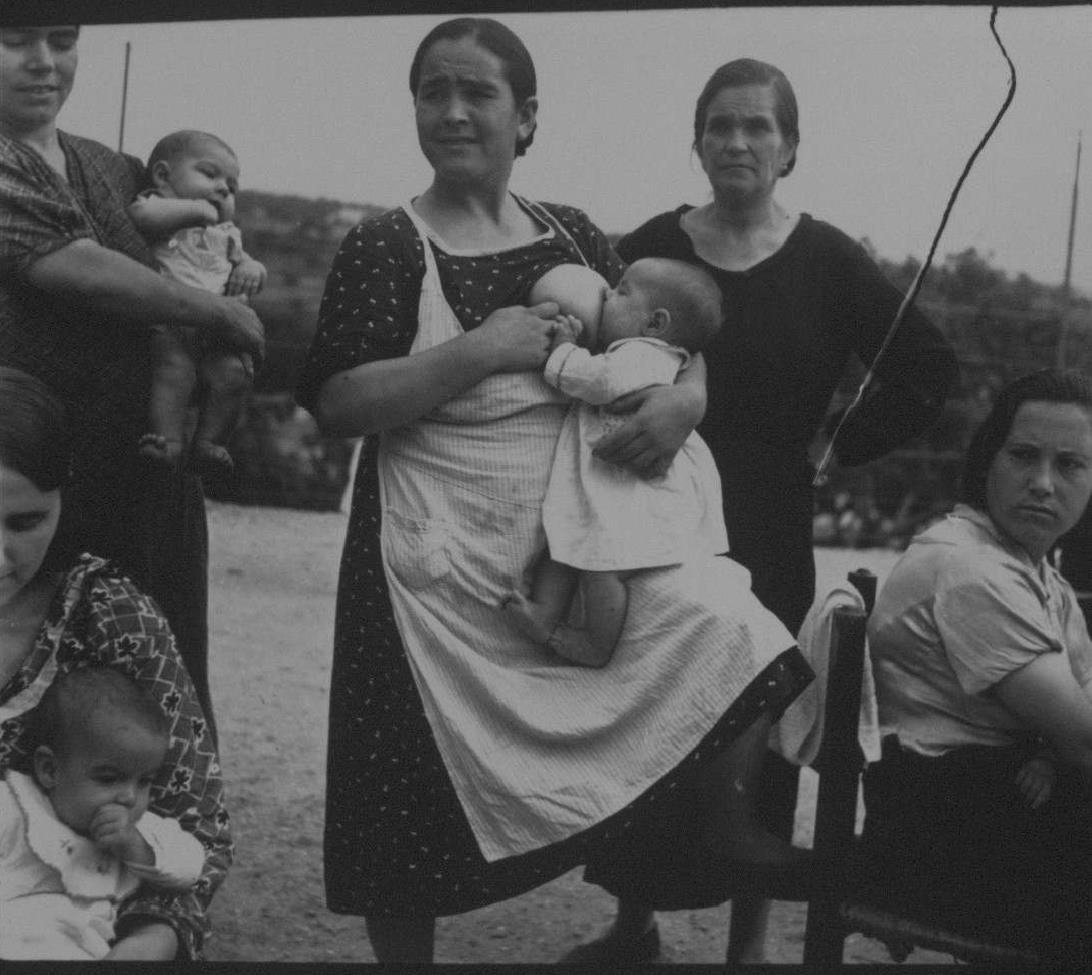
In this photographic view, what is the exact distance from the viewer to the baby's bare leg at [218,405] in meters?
3.04

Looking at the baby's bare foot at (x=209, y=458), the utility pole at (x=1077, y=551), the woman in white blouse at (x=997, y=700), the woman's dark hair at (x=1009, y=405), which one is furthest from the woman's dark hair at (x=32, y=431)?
the utility pole at (x=1077, y=551)

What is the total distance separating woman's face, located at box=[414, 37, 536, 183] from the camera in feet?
8.95

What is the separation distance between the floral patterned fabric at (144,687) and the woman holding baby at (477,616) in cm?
23

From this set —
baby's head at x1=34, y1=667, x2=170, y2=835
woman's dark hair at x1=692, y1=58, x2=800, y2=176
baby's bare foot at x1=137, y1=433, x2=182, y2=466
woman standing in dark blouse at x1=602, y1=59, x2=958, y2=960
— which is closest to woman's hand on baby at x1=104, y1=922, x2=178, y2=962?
baby's head at x1=34, y1=667, x2=170, y2=835

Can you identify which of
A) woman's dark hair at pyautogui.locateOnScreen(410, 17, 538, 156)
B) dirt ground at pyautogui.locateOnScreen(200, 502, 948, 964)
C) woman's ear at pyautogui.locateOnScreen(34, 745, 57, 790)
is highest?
woman's dark hair at pyautogui.locateOnScreen(410, 17, 538, 156)

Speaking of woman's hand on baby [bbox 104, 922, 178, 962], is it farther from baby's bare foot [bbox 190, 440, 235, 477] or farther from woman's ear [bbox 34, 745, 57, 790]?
baby's bare foot [bbox 190, 440, 235, 477]

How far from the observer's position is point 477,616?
276cm

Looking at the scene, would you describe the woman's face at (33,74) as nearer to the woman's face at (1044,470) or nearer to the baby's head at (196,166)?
the baby's head at (196,166)

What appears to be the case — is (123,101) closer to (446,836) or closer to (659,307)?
(659,307)

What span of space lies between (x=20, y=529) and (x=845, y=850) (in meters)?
1.45

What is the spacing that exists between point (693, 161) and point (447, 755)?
3.95ft

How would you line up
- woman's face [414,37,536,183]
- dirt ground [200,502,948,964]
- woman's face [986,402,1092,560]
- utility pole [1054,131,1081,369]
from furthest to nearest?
1. dirt ground [200,502,948,964]
2. utility pole [1054,131,1081,369]
3. woman's face [986,402,1092,560]
4. woman's face [414,37,536,183]

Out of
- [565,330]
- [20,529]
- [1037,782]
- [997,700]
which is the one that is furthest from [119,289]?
[1037,782]

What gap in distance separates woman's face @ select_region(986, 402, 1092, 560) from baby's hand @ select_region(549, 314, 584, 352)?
0.78 metres
